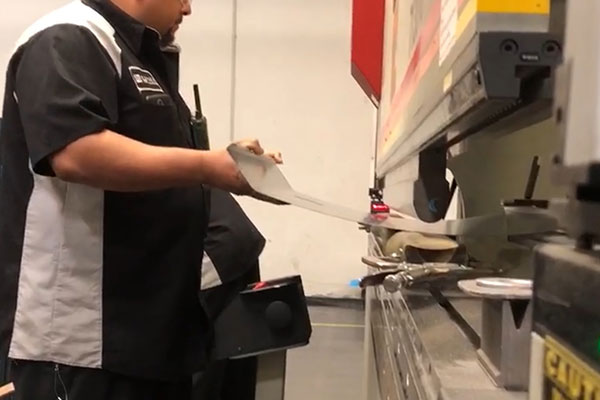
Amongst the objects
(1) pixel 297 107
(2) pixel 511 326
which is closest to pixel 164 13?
(2) pixel 511 326

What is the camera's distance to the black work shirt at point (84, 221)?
1183mm

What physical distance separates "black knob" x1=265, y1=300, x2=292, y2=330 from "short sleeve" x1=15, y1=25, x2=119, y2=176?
0.57 metres

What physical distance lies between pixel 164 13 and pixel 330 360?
210 centimetres

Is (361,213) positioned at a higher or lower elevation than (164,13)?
lower

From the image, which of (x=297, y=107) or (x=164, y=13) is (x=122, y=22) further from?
(x=297, y=107)

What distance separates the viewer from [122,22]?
4.41 ft

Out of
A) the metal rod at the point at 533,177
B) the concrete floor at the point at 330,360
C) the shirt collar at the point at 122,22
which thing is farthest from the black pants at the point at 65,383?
the concrete floor at the point at 330,360

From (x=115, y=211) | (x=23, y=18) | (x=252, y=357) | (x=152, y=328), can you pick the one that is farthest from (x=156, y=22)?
(x=23, y=18)

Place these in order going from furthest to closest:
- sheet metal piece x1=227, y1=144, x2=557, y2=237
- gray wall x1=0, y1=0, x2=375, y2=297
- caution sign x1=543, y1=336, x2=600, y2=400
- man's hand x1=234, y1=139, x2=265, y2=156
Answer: gray wall x1=0, y1=0, x2=375, y2=297 < man's hand x1=234, y1=139, x2=265, y2=156 < sheet metal piece x1=227, y1=144, x2=557, y2=237 < caution sign x1=543, y1=336, x2=600, y2=400

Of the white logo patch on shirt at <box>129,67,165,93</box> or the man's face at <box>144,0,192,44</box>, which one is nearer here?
the white logo patch on shirt at <box>129,67,165,93</box>

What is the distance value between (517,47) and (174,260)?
2.95 ft

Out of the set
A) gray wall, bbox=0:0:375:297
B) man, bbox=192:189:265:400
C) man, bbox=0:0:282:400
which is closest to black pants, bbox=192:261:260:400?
man, bbox=192:189:265:400

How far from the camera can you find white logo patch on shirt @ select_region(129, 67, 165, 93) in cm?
129

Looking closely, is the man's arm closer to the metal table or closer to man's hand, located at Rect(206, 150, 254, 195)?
man's hand, located at Rect(206, 150, 254, 195)
